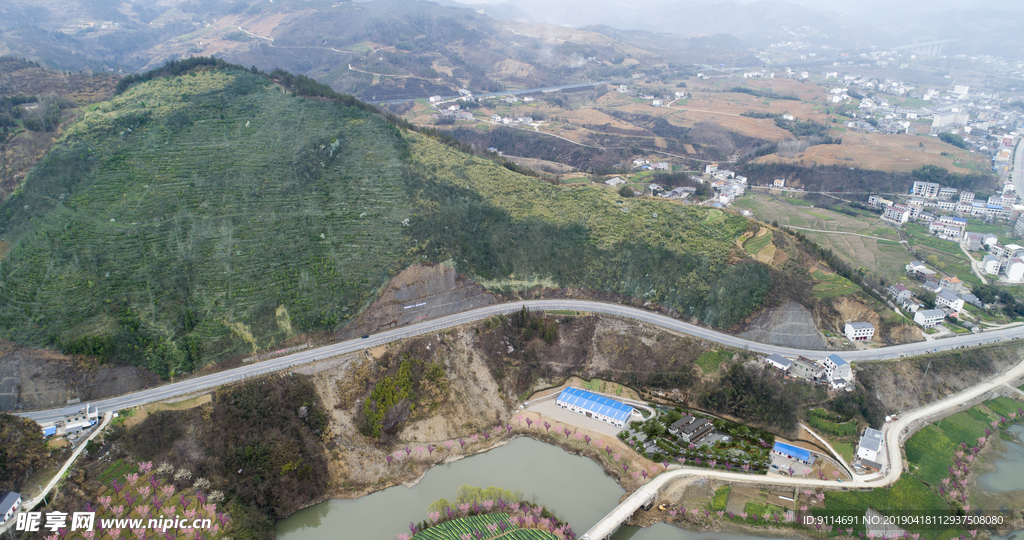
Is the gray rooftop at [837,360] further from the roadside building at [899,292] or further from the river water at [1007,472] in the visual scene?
the roadside building at [899,292]

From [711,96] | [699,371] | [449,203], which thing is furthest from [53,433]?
[711,96]

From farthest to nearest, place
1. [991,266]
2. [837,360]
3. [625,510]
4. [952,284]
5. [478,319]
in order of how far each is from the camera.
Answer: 1. [991,266]
2. [952,284]
3. [478,319]
4. [837,360]
5. [625,510]

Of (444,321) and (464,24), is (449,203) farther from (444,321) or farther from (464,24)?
(464,24)

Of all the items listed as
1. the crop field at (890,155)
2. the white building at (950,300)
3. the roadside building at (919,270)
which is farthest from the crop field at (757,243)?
the crop field at (890,155)

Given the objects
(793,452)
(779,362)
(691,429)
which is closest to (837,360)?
(779,362)

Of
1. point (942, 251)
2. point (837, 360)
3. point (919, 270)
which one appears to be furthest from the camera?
point (942, 251)

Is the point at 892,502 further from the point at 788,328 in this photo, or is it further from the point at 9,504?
the point at 9,504

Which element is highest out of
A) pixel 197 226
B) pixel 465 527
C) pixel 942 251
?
pixel 197 226
